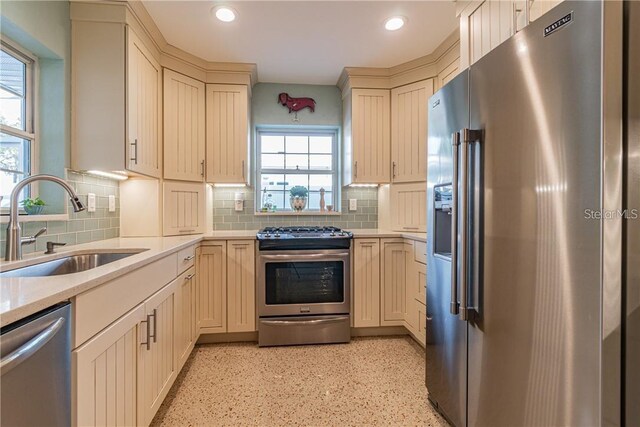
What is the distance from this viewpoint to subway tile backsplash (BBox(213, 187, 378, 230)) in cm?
310

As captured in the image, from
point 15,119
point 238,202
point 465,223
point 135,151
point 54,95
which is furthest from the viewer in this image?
point 238,202

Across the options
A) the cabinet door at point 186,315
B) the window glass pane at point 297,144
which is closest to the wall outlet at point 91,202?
the cabinet door at point 186,315

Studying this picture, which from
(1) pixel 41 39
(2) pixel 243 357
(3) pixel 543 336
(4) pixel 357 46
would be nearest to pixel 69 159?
(1) pixel 41 39

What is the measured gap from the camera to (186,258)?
2.08 m

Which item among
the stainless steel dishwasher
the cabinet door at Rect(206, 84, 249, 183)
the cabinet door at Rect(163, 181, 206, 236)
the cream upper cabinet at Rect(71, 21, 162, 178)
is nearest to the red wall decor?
the cabinet door at Rect(206, 84, 249, 183)

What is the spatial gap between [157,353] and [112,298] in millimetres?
585

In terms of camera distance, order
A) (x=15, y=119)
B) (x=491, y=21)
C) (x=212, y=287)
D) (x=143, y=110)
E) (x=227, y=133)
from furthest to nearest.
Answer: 1. (x=227, y=133)
2. (x=212, y=287)
3. (x=143, y=110)
4. (x=15, y=119)
5. (x=491, y=21)

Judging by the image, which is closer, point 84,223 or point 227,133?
point 84,223

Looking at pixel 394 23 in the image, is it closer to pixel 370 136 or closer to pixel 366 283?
pixel 370 136

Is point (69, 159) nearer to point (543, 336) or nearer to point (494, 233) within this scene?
point (494, 233)

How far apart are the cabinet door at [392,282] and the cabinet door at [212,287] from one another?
4.52ft

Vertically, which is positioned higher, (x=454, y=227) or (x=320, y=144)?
(x=320, y=144)

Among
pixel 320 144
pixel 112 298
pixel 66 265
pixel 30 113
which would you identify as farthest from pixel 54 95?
pixel 320 144

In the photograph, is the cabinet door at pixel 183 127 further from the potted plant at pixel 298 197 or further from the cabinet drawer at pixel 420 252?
the cabinet drawer at pixel 420 252
